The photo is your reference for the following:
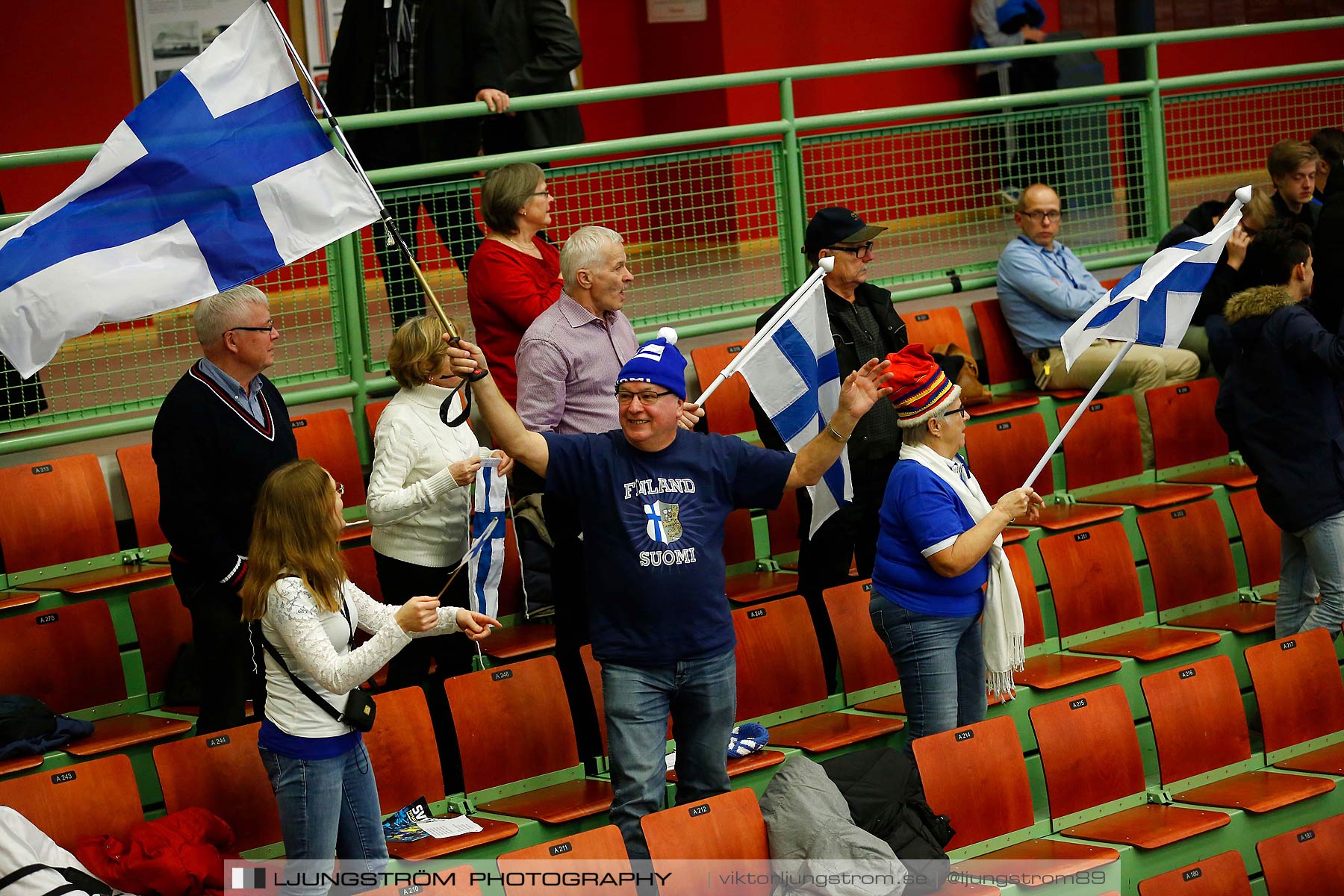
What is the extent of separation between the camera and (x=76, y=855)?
446 centimetres

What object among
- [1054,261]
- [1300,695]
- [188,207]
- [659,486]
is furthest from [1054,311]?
[188,207]

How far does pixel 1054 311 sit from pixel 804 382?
299 cm

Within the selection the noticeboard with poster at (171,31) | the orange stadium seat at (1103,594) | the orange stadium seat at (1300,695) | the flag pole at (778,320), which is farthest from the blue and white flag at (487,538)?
the noticeboard with poster at (171,31)

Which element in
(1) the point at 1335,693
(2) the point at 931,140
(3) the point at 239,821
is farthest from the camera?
(2) the point at 931,140

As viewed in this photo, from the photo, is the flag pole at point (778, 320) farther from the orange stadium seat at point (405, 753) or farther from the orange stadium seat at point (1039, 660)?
the orange stadium seat at point (1039, 660)

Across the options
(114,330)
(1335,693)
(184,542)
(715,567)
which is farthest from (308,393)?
(1335,693)

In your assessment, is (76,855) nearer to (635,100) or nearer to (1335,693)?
(1335,693)

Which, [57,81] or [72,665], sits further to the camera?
[57,81]

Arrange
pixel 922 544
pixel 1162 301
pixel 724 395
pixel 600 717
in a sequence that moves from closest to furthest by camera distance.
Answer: pixel 922 544 < pixel 600 717 < pixel 1162 301 < pixel 724 395

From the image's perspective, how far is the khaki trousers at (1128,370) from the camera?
7844 millimetres

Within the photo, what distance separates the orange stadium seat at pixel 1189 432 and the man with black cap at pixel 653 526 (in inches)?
144

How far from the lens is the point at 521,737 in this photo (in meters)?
5.25

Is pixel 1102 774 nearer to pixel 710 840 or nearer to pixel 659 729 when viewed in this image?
pixel 710 840

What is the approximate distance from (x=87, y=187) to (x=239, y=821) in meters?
1.85
